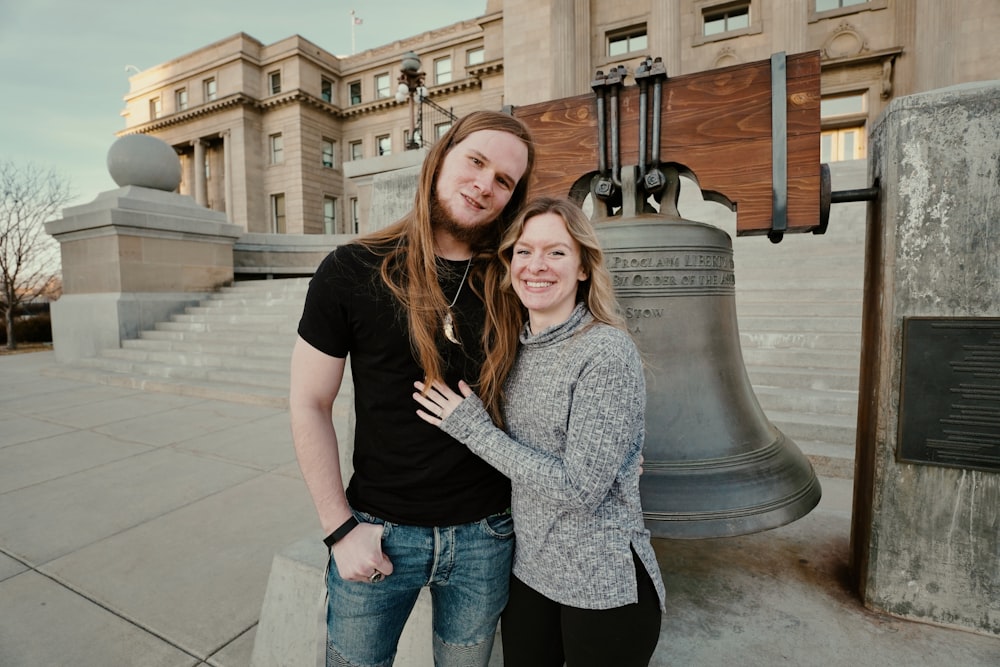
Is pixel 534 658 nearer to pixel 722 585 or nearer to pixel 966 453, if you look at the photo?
pixel 722 585

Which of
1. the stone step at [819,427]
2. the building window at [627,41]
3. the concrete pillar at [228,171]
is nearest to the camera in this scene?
the stone step at [819,427]

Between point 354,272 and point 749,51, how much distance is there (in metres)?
20.6

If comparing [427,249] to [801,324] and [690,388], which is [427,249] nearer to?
[690,388]

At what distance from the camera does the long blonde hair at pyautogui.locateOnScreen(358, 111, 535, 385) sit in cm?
124

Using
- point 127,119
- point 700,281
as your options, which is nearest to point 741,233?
point 700,281

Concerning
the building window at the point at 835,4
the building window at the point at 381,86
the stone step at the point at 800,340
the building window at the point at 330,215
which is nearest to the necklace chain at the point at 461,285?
the stone step at the point at 800,340

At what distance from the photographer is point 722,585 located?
215 centimetres

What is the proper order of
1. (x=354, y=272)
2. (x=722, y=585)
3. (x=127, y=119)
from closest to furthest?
(x=354, y=272) < (x=722, y=585) < (x=127, y=119)

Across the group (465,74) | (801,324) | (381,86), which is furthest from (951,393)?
(381,86)

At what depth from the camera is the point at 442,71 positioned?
30547mm

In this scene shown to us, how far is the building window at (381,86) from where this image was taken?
32.6 m

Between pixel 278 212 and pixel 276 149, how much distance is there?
3944 millimetres

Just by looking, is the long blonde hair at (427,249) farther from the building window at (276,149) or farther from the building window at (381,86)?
the building window at (381,86)

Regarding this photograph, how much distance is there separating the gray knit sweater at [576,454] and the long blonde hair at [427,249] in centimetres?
19
